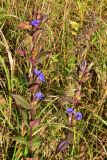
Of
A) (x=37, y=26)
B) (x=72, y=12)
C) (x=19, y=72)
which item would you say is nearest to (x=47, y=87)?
(x=19, y=72)

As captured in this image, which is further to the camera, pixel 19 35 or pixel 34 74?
pixel 19 35

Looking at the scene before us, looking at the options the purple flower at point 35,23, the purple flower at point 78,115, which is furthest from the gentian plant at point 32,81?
the purple flower at point 78,115

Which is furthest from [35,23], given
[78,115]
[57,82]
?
[57,82]

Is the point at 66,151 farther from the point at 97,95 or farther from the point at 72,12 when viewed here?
the point at 72,12

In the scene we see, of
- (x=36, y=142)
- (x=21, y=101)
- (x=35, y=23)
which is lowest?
(x=36, y=142)

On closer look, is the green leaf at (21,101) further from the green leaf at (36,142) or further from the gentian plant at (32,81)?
the green leaf at (36,142)

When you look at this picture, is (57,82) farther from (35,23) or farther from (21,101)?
(35,23)

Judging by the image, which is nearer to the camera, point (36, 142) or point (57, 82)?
point (36, 142)

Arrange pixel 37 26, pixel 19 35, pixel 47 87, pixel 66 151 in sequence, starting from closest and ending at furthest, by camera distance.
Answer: pixel 37 26, pixel 66 151, pixel 47 87, pixel 19 35
